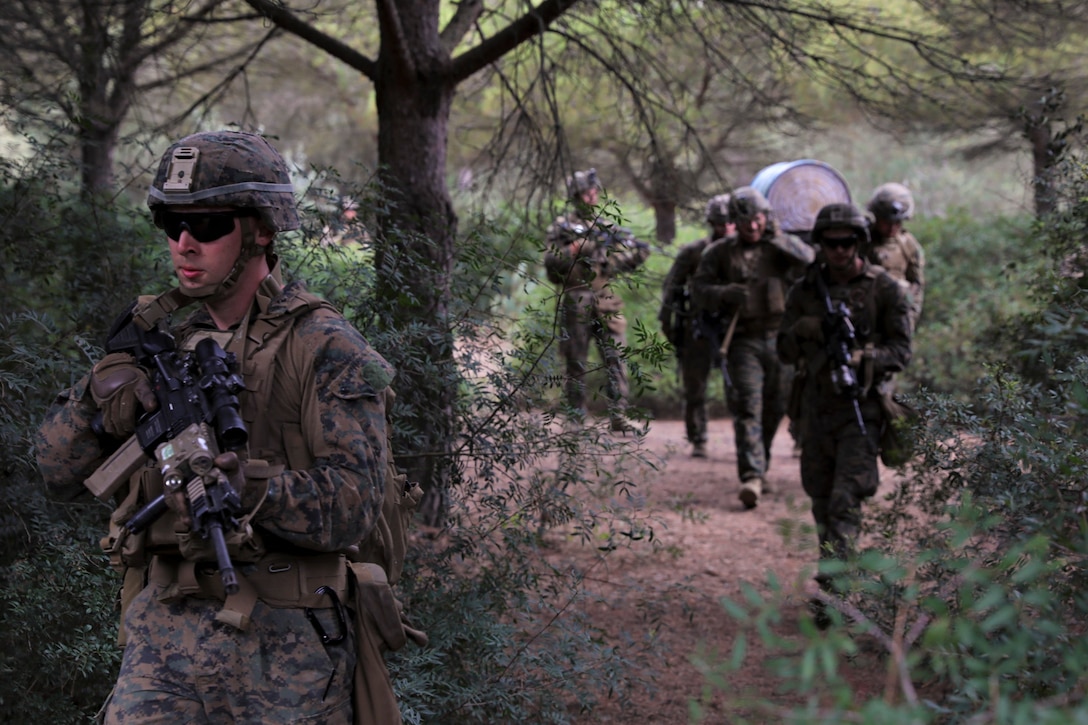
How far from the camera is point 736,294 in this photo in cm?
956

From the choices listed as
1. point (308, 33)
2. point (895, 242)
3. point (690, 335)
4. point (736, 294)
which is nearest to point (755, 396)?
point (736, 294)

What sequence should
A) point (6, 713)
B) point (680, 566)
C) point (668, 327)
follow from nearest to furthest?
point (6, 713) → point (680, 566) → point (668, 327)

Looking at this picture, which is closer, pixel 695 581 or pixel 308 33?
pixel 308 33

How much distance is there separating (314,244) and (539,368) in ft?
3.66

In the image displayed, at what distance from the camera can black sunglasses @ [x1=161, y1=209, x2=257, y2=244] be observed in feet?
8.84

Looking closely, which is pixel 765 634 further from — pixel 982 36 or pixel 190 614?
pixel 982 36

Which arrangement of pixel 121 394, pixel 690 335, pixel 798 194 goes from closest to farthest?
pixel 121 394
pixel 798 194
pixel 690 335

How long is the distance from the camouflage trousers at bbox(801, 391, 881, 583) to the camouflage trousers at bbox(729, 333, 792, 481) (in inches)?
103

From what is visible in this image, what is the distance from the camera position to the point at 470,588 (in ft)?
15.5

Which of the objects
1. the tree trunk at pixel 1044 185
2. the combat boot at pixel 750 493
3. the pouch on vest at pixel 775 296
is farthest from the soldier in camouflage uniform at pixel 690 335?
the tree trunk at pixel 1044 185

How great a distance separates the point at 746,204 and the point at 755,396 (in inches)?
65.9

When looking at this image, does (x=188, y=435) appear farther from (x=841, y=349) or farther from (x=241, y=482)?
(x=841, y=349)

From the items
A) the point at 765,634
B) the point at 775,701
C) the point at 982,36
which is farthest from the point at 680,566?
the point at 765,634

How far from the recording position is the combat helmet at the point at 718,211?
30.5 ft
